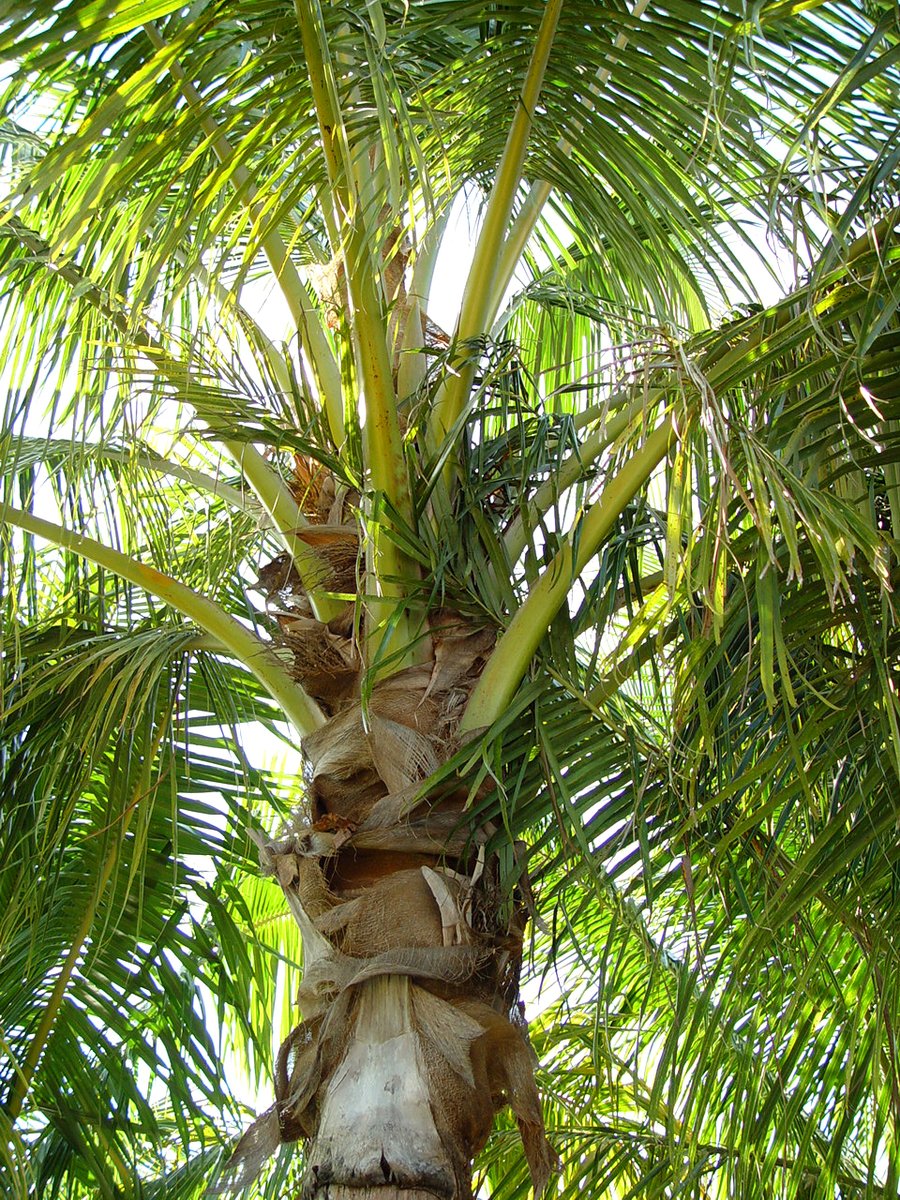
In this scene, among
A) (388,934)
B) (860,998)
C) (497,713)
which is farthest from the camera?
(860,998)

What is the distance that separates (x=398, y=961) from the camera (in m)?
1.97

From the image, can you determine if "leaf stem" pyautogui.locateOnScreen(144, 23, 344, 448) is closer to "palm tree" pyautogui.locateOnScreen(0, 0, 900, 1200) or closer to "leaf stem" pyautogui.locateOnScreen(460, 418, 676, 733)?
"palm tree" pyautogui.locateOnScreen(0, 0, 900, 1200)

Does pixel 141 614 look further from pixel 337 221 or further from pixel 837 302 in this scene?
pixel 837 302

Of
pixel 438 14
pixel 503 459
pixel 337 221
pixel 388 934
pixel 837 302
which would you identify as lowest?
pixel 388 934

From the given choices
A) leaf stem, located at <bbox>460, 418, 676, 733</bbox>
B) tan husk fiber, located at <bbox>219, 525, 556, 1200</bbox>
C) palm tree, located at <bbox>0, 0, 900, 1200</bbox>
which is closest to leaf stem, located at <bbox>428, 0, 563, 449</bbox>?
palm tree, located at <bbox>0, 0, 900, 1200</bbox>

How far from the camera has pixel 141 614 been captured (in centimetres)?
364

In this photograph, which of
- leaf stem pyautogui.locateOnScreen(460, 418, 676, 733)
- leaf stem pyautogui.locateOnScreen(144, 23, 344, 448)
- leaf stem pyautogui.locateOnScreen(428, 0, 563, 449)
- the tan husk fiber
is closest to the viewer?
the tan husk fiber

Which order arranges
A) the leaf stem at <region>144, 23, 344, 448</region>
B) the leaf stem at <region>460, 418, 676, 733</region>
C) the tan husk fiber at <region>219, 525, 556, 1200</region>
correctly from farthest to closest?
the leaf stem at <region>144, 23, 344, 448</region> → the leaf stem at <region>460, 418, 676, 733</region> → the tan husk fiber at <region>219, 525, 556, 1200</region>

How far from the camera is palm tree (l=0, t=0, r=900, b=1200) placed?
1.85m

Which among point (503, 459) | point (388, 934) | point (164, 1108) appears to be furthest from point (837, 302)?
point (164, 1108)

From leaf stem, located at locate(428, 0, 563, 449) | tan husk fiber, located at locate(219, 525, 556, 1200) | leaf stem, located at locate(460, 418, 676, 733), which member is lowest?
tan husk fiber, located at locate(219, 525, 556, 1200)

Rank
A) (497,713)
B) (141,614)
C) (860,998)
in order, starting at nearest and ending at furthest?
(497,713) → (860,998) → (141,614)

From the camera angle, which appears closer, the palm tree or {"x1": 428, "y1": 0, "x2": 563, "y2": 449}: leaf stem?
the palm tree

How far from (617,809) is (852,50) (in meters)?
1.45
